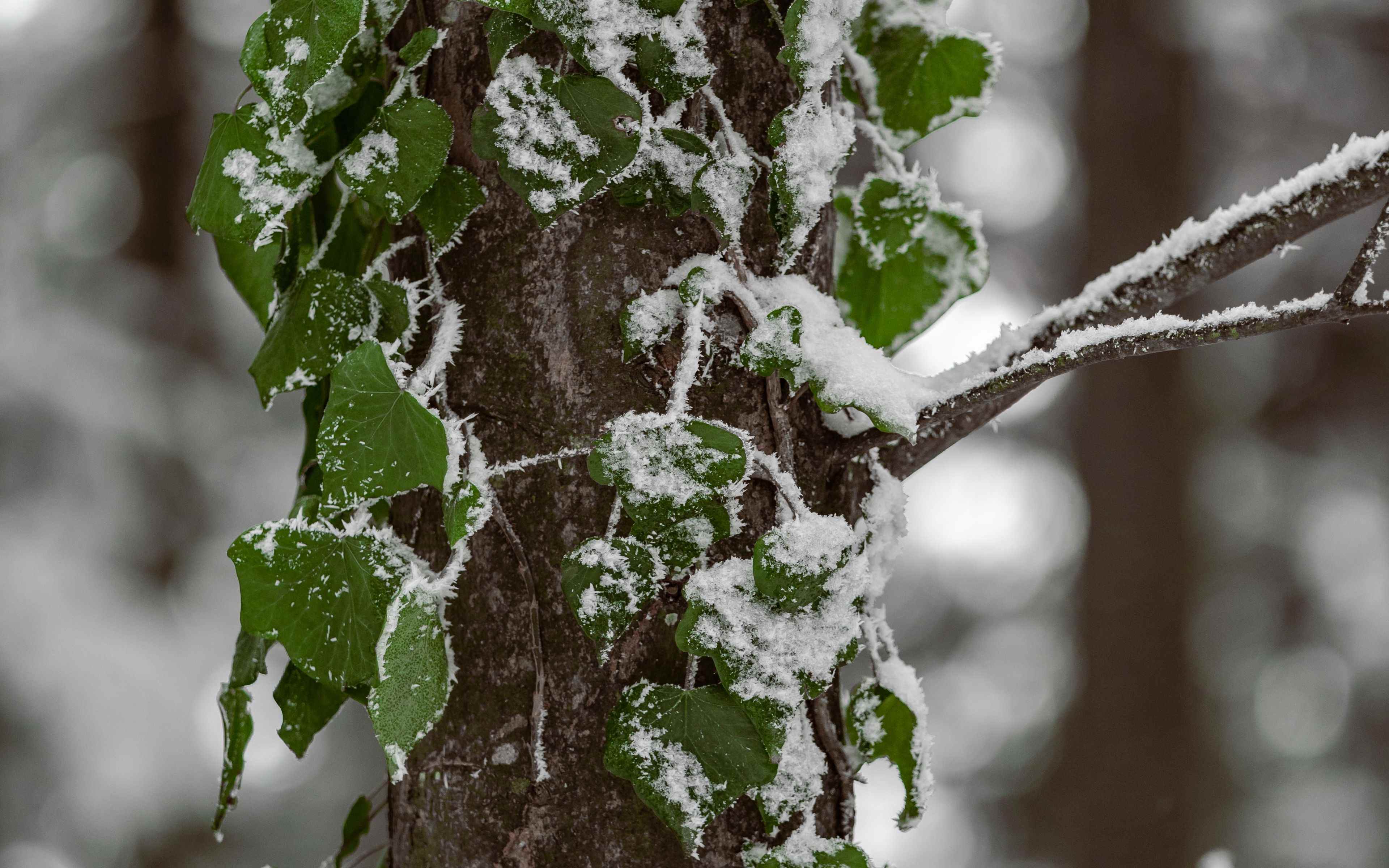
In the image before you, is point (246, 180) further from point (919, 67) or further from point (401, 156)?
point (919, 67)

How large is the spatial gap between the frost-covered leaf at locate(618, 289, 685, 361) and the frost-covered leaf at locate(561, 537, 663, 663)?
0.41 ft

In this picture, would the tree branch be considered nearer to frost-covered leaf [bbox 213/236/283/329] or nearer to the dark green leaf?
the dark green leaf

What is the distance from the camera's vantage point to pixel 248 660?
735mm

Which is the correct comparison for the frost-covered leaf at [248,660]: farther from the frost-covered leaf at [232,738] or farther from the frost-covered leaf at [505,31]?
the frost-covered leaf at [505,31]

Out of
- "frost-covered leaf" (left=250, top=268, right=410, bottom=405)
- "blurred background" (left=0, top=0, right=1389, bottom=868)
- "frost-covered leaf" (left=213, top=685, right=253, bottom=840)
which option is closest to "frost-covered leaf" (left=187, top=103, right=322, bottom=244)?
"frost-covered leaf" (left=250, top=268, right=410, bottom=405)

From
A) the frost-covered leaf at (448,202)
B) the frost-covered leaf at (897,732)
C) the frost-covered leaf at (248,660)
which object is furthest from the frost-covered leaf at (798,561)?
the frost-covered leaf at (248,660)

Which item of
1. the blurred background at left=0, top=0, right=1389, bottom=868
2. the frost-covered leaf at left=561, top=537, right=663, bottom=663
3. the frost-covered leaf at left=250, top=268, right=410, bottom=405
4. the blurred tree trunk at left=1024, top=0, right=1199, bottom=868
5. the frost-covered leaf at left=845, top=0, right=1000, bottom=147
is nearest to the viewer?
the frost-covered leaf at left=561, top=537, right=663, bottom=663

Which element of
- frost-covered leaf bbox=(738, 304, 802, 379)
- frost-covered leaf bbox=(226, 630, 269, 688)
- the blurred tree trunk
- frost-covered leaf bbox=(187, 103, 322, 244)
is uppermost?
the blurred tree trunk

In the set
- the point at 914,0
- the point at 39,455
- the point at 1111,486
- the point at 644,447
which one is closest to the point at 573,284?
the point at 644,447

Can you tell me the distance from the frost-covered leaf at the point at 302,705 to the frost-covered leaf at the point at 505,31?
0.45m

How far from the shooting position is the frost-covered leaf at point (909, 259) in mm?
811

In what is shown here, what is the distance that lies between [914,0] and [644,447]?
463 millimetres

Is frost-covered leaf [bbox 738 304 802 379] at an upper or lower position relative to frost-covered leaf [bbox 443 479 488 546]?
upper

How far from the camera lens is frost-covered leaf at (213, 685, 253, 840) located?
2.49 ft
